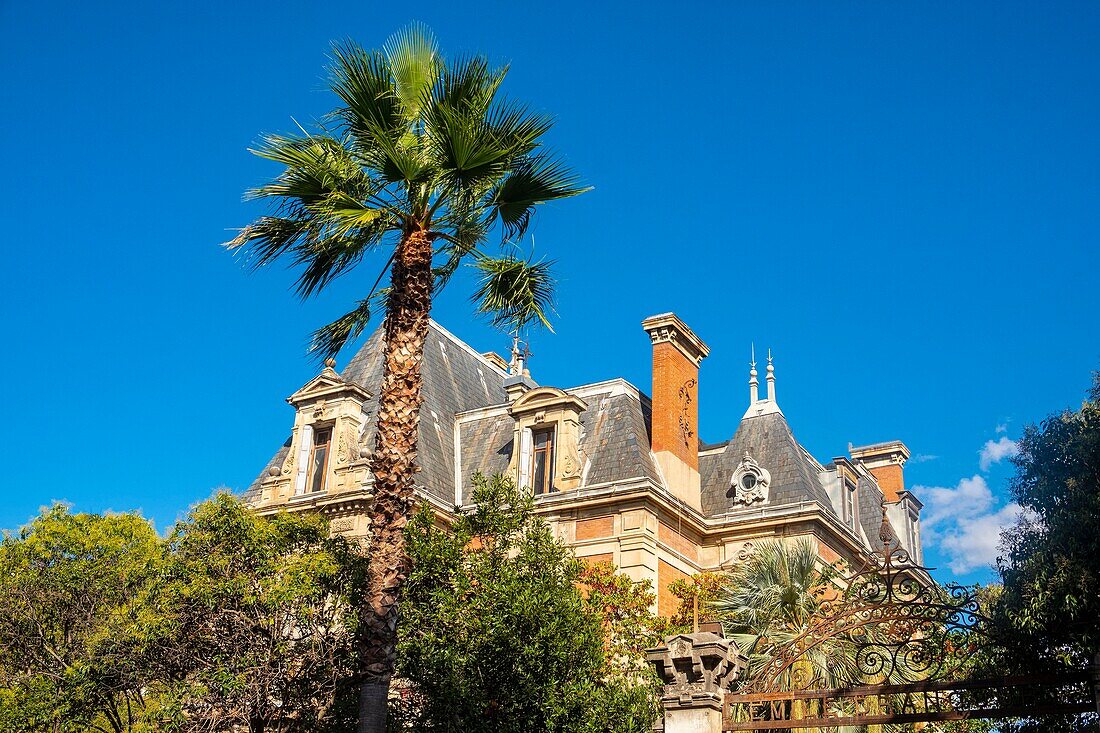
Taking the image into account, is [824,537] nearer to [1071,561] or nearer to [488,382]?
[488,382]

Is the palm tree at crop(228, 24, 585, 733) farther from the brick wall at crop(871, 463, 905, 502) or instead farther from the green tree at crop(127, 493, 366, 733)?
the brick wall at crop(871, 463, 905, 502)

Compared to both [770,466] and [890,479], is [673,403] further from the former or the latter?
[890,479]

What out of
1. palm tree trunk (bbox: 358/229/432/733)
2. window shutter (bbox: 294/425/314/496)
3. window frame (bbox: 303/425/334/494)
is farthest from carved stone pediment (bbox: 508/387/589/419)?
palm tree trunk (bbox: 358/229/432/733)

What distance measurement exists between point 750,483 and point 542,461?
4998 millimetres

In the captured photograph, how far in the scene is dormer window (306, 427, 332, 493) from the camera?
1056 inches

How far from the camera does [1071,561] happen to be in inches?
484

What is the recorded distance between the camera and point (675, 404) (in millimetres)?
26547

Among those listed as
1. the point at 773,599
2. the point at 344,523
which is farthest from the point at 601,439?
the point at 773,599

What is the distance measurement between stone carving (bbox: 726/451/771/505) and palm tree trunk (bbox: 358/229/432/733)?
46.3 ft

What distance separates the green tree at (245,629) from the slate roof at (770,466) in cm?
1154

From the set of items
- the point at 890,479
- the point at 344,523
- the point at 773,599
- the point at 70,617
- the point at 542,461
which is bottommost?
the point at 70,617

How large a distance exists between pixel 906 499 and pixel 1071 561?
814 inches

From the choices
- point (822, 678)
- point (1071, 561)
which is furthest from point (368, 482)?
point (1071, 561)

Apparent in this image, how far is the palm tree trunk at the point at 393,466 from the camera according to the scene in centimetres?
1263
